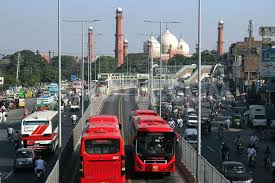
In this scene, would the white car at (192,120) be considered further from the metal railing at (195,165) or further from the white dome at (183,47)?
the white dome at (183,47)

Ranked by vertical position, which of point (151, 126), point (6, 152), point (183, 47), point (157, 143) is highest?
point (183, 47)

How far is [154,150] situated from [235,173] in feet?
10.0

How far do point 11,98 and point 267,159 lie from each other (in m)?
53.2

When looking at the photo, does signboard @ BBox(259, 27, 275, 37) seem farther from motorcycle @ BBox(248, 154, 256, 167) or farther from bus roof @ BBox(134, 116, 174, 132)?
Answer: bus roof @ BBox(134, 116, 174, 132)

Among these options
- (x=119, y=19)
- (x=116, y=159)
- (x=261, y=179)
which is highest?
(x=119, y=19)

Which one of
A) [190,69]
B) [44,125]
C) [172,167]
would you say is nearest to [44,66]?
[190,69]

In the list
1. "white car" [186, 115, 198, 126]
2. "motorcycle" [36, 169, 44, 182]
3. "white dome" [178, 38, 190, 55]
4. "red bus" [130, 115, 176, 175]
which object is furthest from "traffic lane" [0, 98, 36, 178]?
"white dome" [178, 38, 190, 55]

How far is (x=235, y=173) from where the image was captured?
22.0 metres

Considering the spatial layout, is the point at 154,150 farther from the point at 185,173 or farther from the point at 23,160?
the point at 23,160

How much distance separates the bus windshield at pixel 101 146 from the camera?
19.5 meters

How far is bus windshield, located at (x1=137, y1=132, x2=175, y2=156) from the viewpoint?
882 inches

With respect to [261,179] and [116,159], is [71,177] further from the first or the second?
[261,179]

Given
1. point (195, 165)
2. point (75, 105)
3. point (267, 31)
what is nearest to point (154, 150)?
point (195, 165)

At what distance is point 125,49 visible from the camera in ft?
592
